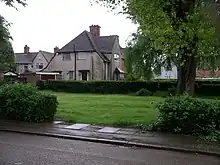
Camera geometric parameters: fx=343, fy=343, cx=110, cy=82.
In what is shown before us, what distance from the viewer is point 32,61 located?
67.6 m

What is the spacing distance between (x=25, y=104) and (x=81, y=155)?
534cm

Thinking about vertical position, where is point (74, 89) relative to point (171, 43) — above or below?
below

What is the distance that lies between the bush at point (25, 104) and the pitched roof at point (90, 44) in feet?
121

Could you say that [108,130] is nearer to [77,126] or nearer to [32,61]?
[77,126]

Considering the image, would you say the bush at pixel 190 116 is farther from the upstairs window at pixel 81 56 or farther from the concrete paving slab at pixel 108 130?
the upstairs window at pixel 81 56

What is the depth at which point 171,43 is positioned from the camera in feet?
49.1

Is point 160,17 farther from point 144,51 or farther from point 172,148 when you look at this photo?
point 144,51

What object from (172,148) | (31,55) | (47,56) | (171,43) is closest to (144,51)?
(171,43)

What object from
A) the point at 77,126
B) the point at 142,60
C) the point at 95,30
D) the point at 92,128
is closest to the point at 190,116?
the point at 92,128

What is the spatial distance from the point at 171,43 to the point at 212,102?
502cm

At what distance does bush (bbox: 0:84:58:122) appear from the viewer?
40.9ft

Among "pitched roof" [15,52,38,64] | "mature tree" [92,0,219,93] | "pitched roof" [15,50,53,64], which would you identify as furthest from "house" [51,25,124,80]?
"mature tree" [92,0,219,93]

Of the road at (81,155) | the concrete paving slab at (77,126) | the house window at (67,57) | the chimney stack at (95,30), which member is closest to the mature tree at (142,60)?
the house window at (67,57)

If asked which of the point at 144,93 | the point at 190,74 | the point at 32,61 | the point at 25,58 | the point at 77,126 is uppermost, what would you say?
the point at 25,58
